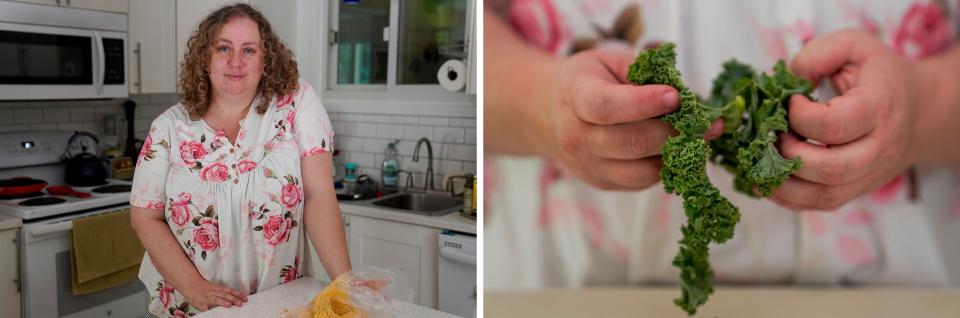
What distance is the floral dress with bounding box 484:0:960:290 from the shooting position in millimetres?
1455

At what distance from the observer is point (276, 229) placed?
1.05m

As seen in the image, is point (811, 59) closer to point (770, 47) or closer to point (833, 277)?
point (770, 47)

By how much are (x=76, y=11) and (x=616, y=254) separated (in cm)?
123

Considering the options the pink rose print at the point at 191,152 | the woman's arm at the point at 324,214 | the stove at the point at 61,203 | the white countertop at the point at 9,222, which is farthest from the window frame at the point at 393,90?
the white countertop at the point at 9,222

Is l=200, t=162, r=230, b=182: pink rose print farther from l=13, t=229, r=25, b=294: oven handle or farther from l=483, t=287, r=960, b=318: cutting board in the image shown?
l=483, t=287, r=960, b=318: cutting board

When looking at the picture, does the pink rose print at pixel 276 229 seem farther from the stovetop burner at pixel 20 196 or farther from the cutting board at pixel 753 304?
the cutting board at pixel 753 304

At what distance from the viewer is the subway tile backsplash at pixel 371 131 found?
0.93 m

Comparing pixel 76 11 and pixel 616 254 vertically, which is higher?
pixel 76 11

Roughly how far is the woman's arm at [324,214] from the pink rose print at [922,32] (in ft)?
3.82

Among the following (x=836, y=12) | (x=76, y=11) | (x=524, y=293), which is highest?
(x=836, y=12)

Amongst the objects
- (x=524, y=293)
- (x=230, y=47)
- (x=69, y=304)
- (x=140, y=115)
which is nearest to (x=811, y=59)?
(x=524, y=293)

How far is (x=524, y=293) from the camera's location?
5.22 ft

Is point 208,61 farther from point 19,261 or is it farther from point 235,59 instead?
point 19,261

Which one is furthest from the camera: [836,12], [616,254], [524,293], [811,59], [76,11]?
[616,254]
